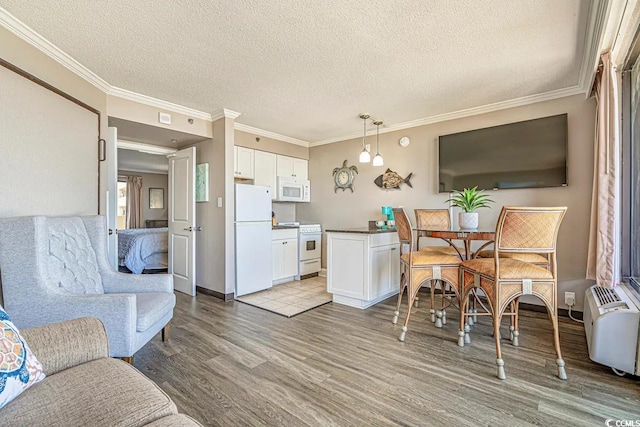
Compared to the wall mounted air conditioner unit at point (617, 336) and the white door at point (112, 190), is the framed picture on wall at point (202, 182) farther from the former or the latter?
the wall mounted air conditioner unit at point (617, 336)

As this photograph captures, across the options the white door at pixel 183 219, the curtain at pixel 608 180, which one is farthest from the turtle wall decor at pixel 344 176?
the curtain at pixel 608 180

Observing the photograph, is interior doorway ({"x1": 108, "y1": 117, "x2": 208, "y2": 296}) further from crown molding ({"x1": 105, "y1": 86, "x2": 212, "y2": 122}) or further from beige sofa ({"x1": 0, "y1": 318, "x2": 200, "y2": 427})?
beige sofa ({"x1": 0, "y1": 318, "x2": 200, "y2": 427})

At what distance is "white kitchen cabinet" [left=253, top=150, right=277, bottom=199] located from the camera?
4.76 meters

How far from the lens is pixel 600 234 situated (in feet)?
8.53

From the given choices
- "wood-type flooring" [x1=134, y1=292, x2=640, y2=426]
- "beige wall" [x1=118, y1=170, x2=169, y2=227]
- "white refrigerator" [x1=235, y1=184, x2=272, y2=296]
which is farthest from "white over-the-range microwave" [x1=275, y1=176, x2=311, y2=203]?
"beige wall" [x1=118, y1=170, x2=169, y2=227]

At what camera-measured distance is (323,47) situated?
2.38 m

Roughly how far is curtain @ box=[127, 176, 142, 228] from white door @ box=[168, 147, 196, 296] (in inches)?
196

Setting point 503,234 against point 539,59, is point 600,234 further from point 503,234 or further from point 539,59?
point 539,59

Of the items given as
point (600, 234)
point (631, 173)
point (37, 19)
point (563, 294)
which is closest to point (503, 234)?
point (600, 234)

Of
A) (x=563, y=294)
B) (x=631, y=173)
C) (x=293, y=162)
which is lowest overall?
(x=563, y=294)

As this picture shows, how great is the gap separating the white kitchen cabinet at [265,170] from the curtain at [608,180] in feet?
13.3

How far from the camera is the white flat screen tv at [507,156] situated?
10.6 feet

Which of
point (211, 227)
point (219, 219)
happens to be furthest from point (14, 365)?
point (211, 227)

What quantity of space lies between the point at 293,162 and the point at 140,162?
3997mm
